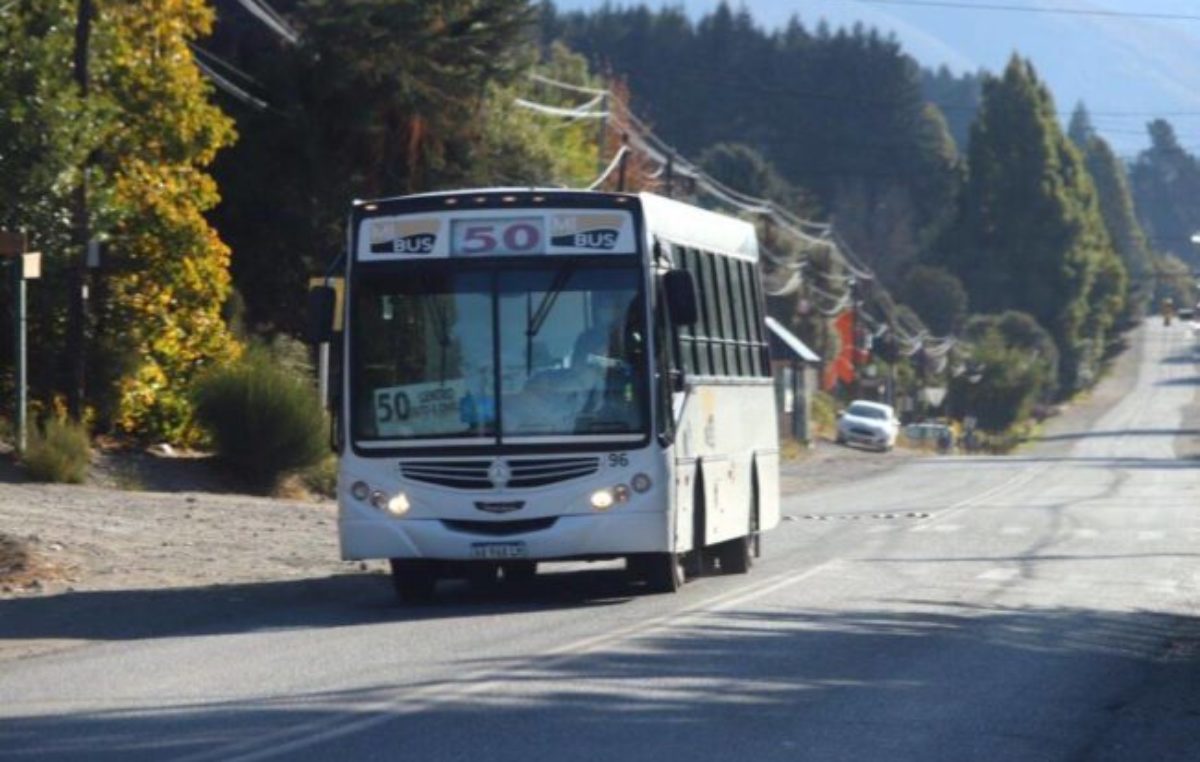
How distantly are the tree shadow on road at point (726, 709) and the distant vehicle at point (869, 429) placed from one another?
173ft

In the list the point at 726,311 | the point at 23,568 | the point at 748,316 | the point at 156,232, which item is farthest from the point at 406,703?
the point at 156,232

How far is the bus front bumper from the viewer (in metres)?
16.8

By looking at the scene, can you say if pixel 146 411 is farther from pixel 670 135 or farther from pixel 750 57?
pixel 750 57

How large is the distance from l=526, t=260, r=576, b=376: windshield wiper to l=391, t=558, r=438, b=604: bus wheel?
1.85 meters

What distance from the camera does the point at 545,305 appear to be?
17328mm

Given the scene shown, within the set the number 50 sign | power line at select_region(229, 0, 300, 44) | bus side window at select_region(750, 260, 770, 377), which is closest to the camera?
the number 50 sign

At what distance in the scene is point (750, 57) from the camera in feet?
475

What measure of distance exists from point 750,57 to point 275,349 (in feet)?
372

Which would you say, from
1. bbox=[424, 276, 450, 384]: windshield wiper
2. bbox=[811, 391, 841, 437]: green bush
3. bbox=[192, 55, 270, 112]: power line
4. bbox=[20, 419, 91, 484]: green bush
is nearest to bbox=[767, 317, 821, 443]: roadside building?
bbox=[811, 391, 841, 437]: green bush

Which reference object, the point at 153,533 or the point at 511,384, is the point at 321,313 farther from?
the point at 153,533

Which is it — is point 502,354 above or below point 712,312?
below

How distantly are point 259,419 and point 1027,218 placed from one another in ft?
288

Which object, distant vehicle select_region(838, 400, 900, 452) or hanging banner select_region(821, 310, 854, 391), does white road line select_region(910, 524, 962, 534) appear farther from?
hanging banner select_region(821, 310, 854, 391)

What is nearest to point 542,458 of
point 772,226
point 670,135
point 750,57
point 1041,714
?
point 1041,714
